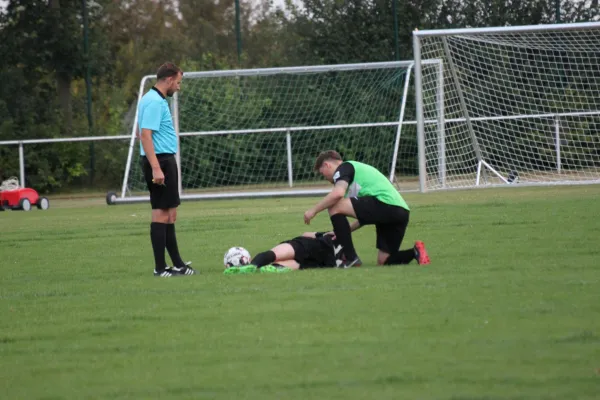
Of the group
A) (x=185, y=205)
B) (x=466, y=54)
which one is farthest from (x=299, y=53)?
(x=185, y=205)

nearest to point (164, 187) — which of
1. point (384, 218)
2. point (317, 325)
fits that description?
point (384, 218)

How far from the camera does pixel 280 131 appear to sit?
74.4 feet

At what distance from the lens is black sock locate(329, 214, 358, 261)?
8.88 meters

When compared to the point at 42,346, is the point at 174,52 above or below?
above

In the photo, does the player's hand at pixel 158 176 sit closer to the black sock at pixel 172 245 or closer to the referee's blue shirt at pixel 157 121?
the referee's blue shirt at pixel 157 121

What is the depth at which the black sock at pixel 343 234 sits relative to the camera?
29.1ft

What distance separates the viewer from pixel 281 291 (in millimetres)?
7469

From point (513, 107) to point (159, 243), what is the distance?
14080mm

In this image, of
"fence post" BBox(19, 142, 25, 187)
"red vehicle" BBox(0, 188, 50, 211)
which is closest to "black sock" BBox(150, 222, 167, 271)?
"red vehicle" BBox(0, 188, 50, 211)

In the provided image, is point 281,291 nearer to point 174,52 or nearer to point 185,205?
point 185,205

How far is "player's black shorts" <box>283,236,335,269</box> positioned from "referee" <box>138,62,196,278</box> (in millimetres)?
884

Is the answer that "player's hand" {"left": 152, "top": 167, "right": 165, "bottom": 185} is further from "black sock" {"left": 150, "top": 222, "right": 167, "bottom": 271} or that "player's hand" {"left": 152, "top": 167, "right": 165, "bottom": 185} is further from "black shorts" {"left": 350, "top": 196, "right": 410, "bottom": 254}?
"black shorts" {"left": 350, "top": 196, "right": 410, "bottom": 254}

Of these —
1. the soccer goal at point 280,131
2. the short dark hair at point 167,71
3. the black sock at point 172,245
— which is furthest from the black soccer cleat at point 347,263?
the soccer goal at point 280,131

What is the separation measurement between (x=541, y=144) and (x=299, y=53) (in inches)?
273
